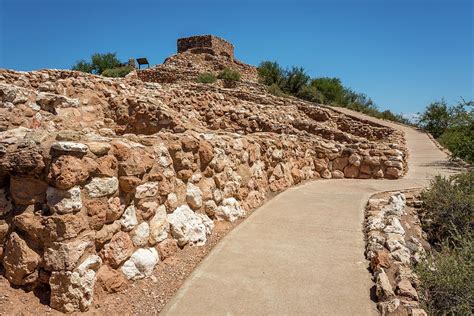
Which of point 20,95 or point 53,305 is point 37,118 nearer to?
point 20,95

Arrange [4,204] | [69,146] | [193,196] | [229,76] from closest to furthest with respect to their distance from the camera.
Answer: [69,146], [4,204], [193,196], [229,76]

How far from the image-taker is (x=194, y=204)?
167 inches

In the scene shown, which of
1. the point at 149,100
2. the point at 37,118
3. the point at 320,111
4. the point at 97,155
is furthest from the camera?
the point at 320,111

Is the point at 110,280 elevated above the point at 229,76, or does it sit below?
below

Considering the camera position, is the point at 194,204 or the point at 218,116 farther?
the point at 218,116

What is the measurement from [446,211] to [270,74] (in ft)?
62.3

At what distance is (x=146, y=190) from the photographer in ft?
11.6

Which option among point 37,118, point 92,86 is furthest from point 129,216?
point 92,86

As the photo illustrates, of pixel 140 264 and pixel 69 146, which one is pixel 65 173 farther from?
pixel 140 264

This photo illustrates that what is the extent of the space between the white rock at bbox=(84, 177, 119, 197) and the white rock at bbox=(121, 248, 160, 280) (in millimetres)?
640

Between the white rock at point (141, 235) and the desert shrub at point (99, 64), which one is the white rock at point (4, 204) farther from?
the desert shrub at point (99, 64)

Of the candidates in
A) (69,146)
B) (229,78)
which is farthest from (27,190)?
Answer: (229,78)

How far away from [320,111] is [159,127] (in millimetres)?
9302

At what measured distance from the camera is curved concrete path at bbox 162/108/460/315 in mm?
3016
